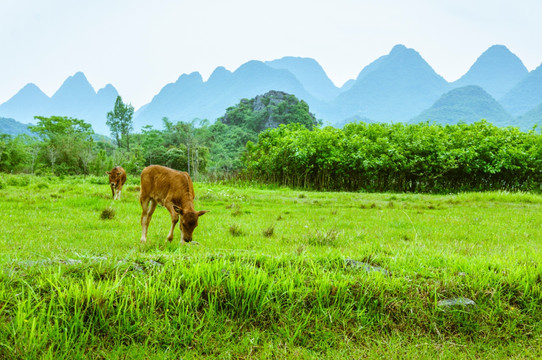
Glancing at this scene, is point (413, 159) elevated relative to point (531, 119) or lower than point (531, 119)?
lower

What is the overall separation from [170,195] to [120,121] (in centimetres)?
9540

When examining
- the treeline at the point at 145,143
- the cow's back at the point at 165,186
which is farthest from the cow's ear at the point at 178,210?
the treeline at the point at 145,143

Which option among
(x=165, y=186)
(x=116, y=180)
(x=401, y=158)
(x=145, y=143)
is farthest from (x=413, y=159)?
(x=145, y=143)

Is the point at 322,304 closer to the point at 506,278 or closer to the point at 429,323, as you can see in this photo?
the point at 429,323

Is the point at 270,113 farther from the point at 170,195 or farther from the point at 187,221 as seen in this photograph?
the point at 187,221

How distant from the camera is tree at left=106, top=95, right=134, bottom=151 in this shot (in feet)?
295

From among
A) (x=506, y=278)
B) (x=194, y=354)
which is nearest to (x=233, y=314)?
(x=194, y=354)

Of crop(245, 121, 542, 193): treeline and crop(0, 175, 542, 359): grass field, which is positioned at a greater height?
crop(245, 121, 542, 193): treeline

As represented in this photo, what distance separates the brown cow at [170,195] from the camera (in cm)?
609

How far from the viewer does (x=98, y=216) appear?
9.58 metres

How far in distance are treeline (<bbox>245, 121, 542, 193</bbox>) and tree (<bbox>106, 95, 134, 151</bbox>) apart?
7527cm

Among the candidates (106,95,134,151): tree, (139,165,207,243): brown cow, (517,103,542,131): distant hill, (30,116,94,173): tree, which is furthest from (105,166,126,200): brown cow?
(517,103,542,131): distant hill

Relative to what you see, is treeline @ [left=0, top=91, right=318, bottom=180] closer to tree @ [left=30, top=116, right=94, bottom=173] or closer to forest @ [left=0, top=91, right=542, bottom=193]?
Result: tree @ [left=30, top=116, right=94, bottom=173]

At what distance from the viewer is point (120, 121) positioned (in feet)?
299
